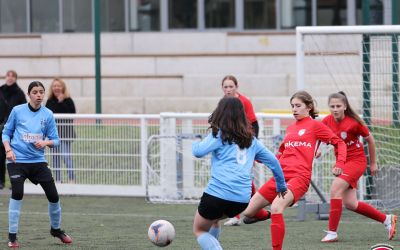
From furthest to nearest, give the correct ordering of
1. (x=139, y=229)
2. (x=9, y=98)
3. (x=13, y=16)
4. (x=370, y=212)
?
(x=13, y=16)
(x=9, y=98)
(x=139, y=229)
(x=370, y=212)

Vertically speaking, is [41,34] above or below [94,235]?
above

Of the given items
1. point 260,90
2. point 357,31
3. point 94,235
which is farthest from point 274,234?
point 260,90

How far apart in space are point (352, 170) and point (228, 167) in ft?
10.8

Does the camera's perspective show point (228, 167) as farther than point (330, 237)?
No

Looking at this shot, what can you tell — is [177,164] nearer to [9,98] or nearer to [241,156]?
[9,98]

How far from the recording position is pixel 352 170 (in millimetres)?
11594

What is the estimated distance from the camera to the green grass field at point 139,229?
36.3ft

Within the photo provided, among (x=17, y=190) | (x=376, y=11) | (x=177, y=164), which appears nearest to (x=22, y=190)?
(x=17, y=190)

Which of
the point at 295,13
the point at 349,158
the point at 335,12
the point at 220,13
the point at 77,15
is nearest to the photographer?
the point at 349,158

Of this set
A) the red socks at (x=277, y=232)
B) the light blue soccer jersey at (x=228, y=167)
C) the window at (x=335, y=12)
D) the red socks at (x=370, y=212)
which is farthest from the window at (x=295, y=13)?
the light blue soccer jersey at (x=228, y=167)

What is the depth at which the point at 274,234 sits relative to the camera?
380 inches

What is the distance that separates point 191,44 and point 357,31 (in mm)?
15383

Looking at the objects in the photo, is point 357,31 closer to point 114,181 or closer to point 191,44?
point 114,181

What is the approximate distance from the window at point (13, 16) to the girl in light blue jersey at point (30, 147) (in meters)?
19.1
